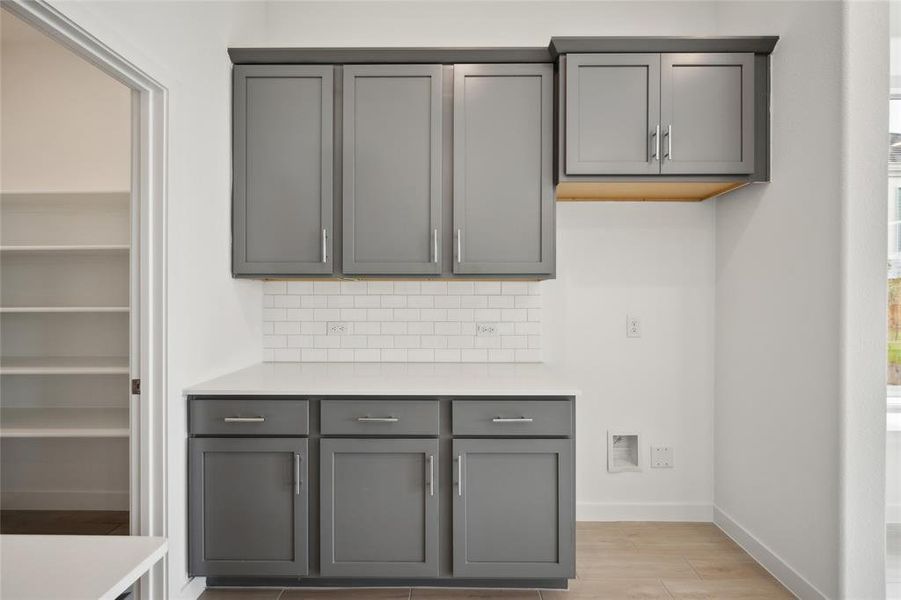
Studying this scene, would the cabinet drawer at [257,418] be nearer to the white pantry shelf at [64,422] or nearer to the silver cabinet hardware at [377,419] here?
the silver cabinet hardware at [377,419]

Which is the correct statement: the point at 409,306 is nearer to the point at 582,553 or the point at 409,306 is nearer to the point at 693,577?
the point at 582,553

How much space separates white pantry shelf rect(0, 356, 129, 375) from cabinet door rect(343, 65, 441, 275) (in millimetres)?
1337

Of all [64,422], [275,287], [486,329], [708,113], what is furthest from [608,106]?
[64,422]

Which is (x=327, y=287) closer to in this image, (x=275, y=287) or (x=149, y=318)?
(x=275, y=287)

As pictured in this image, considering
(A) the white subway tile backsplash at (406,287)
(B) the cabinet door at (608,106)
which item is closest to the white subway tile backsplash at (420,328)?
(A) the white subway tile backsplash at (406,287)

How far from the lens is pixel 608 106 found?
2.38 meters

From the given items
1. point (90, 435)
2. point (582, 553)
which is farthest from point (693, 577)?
point (90, 435)

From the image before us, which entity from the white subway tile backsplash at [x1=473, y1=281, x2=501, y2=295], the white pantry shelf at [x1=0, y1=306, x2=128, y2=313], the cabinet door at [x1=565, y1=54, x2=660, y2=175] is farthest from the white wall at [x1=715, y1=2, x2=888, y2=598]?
the white pantry shelf at [x1=0, y1=306, x2=128, y2=313]

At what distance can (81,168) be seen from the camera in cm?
282

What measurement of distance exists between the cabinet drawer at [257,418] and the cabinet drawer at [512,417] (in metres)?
0.63

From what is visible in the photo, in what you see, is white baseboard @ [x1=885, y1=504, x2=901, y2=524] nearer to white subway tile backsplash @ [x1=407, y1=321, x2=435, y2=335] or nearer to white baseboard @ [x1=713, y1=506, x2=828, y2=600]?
white baseboard @ [x1=713, y1=506, x2=828, y2=600]

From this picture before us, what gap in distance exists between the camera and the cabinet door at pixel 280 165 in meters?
2.46

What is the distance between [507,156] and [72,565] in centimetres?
211

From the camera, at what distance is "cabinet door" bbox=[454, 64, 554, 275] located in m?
2.44
